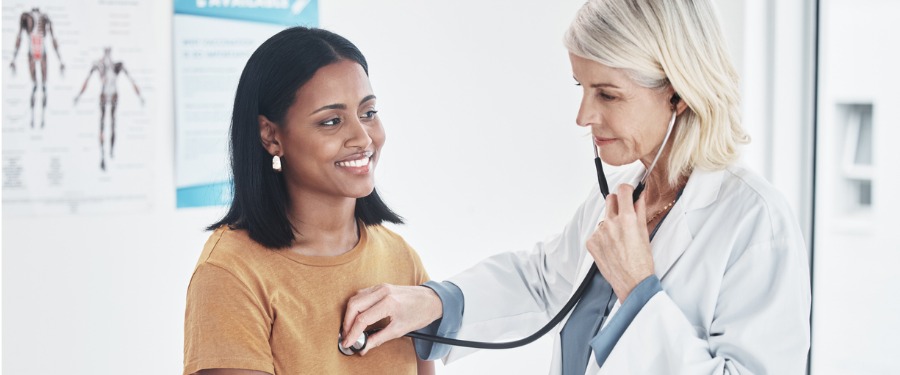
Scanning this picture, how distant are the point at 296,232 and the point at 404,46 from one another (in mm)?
1180

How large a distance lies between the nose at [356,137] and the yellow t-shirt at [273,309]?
0.56ft

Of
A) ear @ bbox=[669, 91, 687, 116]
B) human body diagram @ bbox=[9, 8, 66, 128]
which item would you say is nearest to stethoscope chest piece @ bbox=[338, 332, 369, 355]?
ear @ bbox=[669, 91, 687, 116]

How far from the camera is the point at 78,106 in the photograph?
6.60 ft

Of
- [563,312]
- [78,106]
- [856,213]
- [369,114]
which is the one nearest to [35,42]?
[78,106]

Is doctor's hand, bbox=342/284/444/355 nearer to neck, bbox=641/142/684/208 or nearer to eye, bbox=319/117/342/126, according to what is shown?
eye, bbox=319/117/342/126

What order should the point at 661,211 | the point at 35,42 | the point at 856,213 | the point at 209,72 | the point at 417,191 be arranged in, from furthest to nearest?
the point at 856,213
the point at 417,191
the point at 209,72
the point at 35,42
the point at 661,211

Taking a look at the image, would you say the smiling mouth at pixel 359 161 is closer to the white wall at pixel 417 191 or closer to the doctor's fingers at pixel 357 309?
the doctor's fingers at pixel 357 309

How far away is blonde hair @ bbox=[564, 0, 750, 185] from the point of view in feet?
3.96

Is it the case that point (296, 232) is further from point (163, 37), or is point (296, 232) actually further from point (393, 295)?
point (163, 37)

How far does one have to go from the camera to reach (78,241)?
6.62 ft

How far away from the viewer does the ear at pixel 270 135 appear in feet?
3.92

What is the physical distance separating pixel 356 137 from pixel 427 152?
119 centimetres

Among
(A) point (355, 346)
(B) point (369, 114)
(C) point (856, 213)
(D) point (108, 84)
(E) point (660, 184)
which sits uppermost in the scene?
(D) point (108, 84)

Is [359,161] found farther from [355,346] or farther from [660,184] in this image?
[660,184]
